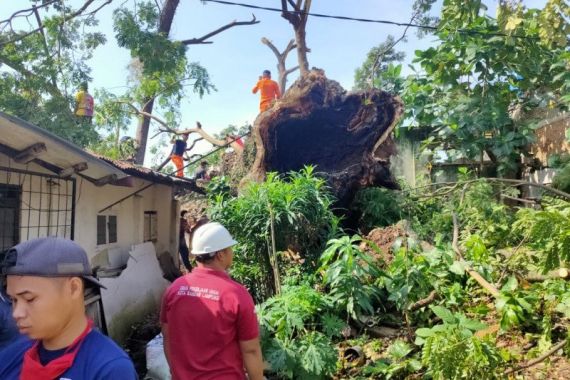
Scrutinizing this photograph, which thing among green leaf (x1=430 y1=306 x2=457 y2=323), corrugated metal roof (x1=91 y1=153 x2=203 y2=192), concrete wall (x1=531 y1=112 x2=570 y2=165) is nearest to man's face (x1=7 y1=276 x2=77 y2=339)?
green leaf (x1=430 y1=306 x2=457 y2=323)

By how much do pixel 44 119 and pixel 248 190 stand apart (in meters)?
7.07

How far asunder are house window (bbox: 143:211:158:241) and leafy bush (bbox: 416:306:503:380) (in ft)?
22.6

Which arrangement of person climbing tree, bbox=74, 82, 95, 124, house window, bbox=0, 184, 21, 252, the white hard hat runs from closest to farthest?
the white hard hat → house window, bbox=0, 184, 21, 252 → person climbing tree, bbox=74, 82, 95, 124

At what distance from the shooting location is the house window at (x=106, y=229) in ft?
23.9

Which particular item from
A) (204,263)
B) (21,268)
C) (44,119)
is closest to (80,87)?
(44,119)

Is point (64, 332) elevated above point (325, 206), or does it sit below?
below

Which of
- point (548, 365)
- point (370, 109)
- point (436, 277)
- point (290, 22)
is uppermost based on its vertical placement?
point (290, 22)

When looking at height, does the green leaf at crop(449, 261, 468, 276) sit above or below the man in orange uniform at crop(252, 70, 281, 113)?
below

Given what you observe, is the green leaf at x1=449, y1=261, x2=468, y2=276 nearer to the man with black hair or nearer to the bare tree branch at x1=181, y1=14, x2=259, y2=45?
the man with black hair

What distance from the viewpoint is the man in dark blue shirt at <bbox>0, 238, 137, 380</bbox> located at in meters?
1.42

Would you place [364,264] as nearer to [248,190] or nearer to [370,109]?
[248,190]

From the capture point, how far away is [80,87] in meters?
11.2

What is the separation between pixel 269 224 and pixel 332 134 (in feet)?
12.6

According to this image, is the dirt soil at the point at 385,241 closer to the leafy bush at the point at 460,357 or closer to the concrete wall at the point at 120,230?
the leafy bush at the point at 460,357
